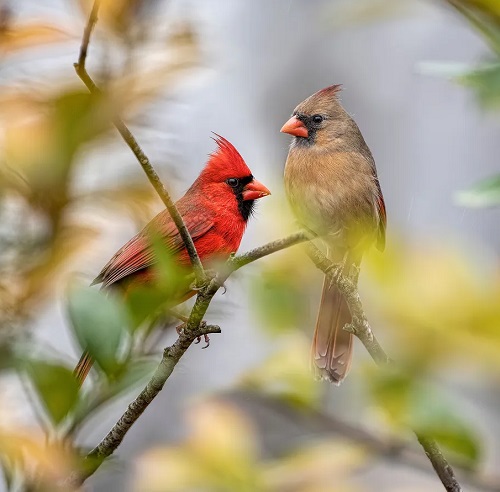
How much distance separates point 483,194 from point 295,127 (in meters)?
0.58

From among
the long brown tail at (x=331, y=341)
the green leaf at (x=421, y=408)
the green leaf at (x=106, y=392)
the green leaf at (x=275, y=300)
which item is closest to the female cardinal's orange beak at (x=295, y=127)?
the long brown tail at (x=331, y=341)

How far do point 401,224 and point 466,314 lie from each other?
10.8 inches

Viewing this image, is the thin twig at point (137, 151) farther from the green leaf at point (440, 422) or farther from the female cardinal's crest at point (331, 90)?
the female cardinal's crest at point (331, 90)

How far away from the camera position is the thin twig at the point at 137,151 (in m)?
0.61

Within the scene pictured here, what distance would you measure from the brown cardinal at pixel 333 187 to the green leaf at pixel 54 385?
1.89 feet

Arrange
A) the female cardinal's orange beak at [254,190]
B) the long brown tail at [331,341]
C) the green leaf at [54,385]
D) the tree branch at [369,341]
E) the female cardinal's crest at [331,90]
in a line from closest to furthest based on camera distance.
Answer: the green leaf at [54,385] → the tree branch at [369,341] → the female cardinal's crest at [331,90] → the female cardinal's orange beak at [254,190] → the long brown tail at [331,341]

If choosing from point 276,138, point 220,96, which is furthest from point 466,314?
point 220,96

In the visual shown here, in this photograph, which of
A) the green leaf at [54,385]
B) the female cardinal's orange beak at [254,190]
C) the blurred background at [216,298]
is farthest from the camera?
the female cardinal's orange beak at [254,190]

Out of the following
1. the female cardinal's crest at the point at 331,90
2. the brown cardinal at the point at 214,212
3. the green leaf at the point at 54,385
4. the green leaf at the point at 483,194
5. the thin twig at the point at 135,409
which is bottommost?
the brown cardinal at the point at 214,212

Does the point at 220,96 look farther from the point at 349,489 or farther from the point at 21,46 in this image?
the point at 21,46

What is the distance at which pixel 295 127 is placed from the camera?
4.41 feet

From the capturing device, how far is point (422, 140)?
163 inches

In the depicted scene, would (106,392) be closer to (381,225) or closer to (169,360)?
(169,360)

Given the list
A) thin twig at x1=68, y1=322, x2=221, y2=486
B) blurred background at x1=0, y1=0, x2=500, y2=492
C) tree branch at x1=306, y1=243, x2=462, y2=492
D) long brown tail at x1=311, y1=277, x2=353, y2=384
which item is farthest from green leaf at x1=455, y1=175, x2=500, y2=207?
long brown tail at x1=311, y1=277, x2=353, y2=384
